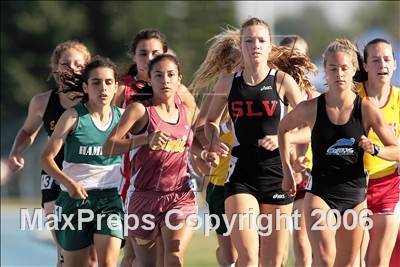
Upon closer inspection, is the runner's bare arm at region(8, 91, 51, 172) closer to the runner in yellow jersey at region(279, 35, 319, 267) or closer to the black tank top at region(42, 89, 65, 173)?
the black tank top at region(42, 89, 65, 173)

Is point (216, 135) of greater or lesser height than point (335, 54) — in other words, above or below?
below

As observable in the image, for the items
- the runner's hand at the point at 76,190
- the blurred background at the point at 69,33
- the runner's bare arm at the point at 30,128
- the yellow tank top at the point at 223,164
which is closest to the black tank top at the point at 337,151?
the yellow tank top at the point at 223,164

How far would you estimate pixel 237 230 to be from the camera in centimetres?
856

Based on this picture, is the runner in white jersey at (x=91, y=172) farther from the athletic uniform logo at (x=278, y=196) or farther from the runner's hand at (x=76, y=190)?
the athletic uniform logo at (x=278, y=196)

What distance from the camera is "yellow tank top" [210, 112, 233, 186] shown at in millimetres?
9984

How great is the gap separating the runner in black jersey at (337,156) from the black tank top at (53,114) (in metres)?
2.46

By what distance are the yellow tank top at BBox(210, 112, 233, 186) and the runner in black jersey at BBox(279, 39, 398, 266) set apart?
1423 millimetres

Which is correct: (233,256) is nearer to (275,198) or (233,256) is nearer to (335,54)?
(275,198)

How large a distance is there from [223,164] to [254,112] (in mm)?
1422

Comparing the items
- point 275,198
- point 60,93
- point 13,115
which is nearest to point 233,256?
point 275,198

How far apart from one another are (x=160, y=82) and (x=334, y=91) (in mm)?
1377

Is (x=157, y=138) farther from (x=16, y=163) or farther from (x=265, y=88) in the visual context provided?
(x=16, y=163)

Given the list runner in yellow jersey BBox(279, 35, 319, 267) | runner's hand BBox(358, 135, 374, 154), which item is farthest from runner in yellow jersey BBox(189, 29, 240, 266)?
runner's hand BBox(358, 135, 374, 154)

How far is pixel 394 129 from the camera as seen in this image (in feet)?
30.1
